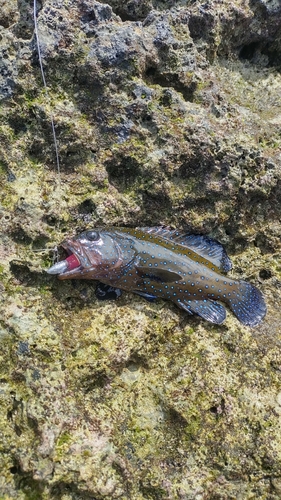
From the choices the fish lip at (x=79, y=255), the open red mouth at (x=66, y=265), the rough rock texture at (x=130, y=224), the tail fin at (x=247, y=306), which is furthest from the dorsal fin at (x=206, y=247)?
the open red mouth at (x=66, y=265)

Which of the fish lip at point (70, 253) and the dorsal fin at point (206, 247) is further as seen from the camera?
the dorsal fin at point (206, 247)

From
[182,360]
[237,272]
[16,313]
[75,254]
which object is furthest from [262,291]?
[16,313]

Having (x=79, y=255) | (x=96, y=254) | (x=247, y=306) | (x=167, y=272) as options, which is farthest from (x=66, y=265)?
(x=247, y=306)

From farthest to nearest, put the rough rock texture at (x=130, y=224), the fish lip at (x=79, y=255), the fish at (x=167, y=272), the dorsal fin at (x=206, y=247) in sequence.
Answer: the dorsal fin at (x=206, y=247) < the fish at (x=167, y=272) < the fish lip at (x=79, y=255) < the rough rock texture at (x=130, y=224)

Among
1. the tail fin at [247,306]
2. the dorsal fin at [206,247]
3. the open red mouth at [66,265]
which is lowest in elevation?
the tail fin at [247,306]

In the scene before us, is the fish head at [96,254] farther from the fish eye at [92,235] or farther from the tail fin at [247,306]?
the tail fin at [247,306]

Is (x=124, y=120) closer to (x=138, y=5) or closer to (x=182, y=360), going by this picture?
(x=138, y=5)

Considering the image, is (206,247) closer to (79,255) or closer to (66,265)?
(79,255)
